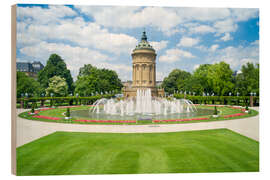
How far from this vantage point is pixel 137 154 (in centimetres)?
681

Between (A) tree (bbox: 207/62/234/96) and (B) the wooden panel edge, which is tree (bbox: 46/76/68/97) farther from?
(B) the wooden panel edge

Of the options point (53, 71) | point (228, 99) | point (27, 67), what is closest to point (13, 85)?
point (27, 67)

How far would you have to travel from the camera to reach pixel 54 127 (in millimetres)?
11383

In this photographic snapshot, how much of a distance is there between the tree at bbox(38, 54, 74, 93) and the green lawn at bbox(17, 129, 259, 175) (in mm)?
32551

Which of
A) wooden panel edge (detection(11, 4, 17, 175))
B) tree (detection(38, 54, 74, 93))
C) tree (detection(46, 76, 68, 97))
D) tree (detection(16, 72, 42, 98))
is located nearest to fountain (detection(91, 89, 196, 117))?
wooden panel edge (detection(11, 4, 17, 175))

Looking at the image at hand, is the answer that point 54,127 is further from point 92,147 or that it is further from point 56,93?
point 56,93

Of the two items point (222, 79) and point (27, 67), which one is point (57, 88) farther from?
point (222, 79)

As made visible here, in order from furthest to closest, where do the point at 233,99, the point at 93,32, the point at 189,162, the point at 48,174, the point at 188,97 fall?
the point at 188,97, the point at 233,99, the point at 93,32, the point at 189,162, the point at 48,174

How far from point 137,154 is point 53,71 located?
36.8 metres

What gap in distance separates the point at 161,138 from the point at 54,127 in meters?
6.80

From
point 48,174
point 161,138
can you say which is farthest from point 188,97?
point 48,174

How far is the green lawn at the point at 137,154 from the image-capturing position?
19.7ft

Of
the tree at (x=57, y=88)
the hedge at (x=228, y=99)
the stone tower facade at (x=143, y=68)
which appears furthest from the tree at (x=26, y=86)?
the hedge at (x=228, y=99)

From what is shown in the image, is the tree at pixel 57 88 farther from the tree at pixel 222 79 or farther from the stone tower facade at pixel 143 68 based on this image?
the tree at pixel 222 79
